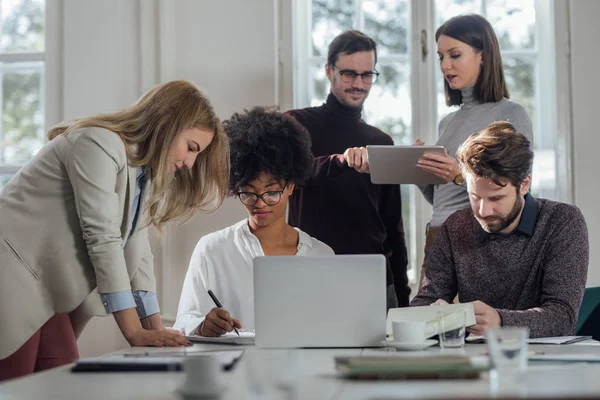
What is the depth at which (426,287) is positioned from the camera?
2436mm

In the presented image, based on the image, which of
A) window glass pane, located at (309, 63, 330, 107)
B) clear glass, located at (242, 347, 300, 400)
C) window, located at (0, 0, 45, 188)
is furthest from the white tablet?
window, located at (0, 0, 45, 188)

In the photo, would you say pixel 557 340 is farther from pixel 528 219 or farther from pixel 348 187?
pixel 348 187

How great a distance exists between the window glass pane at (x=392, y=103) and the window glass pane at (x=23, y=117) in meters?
1.52

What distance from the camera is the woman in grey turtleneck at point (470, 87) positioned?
291 cm

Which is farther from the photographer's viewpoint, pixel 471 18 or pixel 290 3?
pixel 290 3

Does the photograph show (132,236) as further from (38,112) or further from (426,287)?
(38,112)

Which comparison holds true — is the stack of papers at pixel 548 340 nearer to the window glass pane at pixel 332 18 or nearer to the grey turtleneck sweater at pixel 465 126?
the grey turtleneck sweater at pixel 465 126

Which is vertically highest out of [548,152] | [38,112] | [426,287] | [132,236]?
[38,112]

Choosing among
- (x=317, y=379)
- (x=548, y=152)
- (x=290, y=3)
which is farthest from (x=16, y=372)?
(x=548, y=152)

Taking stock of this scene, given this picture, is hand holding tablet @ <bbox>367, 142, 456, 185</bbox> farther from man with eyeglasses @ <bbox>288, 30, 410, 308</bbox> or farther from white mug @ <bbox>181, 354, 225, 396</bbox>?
white mug @ <bbox>181, 354, 225, 396</bbox>

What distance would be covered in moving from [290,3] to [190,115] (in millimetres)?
1515

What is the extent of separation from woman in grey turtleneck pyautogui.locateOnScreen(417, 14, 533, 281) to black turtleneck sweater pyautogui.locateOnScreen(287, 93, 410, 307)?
22 cm

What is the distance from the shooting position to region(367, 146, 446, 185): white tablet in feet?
8.83

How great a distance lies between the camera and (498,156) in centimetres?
232
